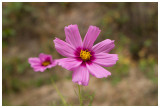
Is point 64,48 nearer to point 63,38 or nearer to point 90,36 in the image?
point 90,36

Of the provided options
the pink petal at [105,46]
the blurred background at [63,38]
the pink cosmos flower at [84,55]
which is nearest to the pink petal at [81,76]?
the pink cosmos flower at [84,55]

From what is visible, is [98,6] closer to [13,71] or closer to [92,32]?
[13,71]

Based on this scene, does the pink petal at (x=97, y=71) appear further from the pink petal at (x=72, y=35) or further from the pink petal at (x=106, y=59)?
the pink petal at (x=72, y=35)

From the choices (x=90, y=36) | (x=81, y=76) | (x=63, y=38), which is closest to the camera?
(x=81, y=76)

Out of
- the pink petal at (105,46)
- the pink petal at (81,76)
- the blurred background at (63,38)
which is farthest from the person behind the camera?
the blurred background at (63,38)

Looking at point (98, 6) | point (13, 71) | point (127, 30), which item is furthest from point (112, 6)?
point (13, 71)

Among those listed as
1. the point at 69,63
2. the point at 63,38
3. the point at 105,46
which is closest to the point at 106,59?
the point at 105,46

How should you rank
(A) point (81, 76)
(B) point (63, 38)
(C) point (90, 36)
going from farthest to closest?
1. (B) point (63, 38)
2. (C) point (90, 36)
3. (A) point (81, 76)
